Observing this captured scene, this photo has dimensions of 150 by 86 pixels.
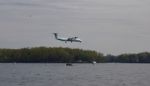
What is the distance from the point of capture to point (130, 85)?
7581 cm

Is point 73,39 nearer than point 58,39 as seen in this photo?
Yes

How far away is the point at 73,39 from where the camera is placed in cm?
11350

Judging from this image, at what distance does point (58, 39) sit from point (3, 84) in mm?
49541

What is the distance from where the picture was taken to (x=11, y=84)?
7675cm

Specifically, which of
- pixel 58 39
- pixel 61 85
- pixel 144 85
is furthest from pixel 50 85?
pixel 58 39

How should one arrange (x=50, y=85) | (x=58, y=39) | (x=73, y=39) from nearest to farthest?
(x=50, y=85) < (x=73, y=39) < (x=58, y=39)

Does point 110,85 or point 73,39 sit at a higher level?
point 73,39

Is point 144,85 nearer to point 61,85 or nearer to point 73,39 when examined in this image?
point 61,85

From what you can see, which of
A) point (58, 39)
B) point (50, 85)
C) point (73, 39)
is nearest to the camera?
point (50, 85)

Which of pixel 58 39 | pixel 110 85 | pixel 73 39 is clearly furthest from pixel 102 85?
pixel 58 39

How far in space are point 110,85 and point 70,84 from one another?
17.3 ft

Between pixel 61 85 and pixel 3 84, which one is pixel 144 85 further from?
pixel 3 84

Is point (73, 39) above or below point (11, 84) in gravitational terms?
above

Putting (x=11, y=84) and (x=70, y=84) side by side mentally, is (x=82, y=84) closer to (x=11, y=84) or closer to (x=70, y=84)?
(x=70, y=84)
